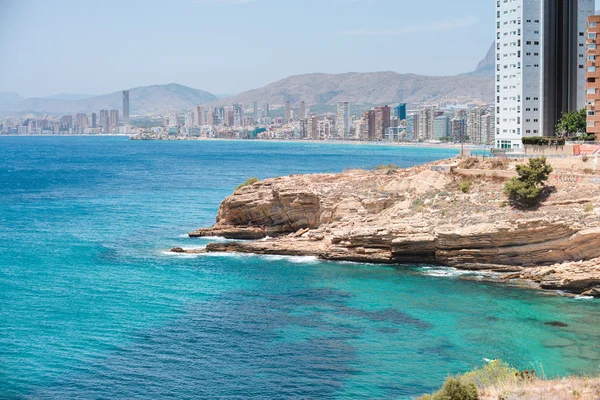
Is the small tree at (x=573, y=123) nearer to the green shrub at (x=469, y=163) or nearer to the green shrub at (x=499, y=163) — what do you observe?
the green shrub at (x=499, y=163)

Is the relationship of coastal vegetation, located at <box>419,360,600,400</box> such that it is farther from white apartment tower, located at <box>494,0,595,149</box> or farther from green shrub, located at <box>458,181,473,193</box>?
white apartment tower, located at <box>494,0,595,149</box>

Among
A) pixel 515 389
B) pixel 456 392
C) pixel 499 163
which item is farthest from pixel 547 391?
pixel 499 163

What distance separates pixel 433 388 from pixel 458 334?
21.5ft

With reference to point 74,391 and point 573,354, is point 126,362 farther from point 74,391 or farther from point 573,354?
point 573,354

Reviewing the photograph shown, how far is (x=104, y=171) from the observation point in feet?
414

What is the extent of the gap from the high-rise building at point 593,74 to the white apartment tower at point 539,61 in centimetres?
980

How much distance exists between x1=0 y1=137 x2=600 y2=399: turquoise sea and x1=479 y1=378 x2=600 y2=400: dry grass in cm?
588

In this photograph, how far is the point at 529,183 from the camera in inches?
1839

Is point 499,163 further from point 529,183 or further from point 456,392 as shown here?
point 456,392

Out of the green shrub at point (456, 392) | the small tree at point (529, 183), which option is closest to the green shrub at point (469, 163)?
the small tree at point (529, 183)

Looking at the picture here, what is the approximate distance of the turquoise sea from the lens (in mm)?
26891

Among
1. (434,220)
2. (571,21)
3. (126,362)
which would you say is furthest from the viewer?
(571,21)

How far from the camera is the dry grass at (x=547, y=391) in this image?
61.4 feet

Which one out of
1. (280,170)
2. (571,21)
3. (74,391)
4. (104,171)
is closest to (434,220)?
(74,391)
